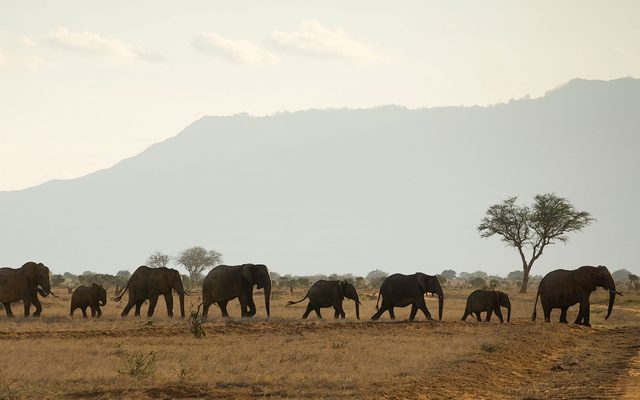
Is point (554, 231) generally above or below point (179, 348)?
above

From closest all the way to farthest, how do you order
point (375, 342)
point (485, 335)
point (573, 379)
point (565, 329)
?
point (573, 379) → point (375, 342) → point (485, 335) → point (565, 329)

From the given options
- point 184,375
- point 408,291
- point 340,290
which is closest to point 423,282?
point 408,291

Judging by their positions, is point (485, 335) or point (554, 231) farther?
point (554, 231)

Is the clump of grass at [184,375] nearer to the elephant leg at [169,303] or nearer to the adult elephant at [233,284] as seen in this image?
the elephant leg at [169,303]

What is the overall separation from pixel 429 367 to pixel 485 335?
897 cm

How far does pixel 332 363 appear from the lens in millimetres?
24172

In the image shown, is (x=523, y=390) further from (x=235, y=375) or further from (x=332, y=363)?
(x=235, y=375)

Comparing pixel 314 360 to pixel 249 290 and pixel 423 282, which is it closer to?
pixel 423 282

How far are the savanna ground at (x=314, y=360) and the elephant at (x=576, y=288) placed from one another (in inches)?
93.8

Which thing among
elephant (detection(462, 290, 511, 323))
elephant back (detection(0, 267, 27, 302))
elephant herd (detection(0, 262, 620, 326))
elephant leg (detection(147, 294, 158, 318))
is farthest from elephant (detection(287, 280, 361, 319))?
elephant back (detection(0, 267, 27, 302))

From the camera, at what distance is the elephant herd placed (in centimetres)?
3922

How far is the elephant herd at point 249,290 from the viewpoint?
39.2 metres

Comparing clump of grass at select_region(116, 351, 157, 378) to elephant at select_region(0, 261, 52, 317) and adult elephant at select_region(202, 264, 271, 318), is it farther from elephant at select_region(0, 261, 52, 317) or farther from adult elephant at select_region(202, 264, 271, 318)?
elephant at select_region(0, 261, 52, 317)

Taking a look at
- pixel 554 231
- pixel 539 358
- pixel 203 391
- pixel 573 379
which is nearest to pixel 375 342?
pixel 539 358
